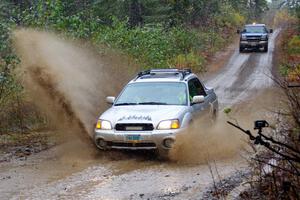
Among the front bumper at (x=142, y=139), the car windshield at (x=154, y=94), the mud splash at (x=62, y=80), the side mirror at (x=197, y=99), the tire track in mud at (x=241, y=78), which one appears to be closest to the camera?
the front bumper at (x=142, y=139)

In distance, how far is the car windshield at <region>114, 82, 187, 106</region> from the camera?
11.1 meters

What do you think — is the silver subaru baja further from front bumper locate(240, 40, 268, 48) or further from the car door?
front bumper locate(240, 40, 268, 48)

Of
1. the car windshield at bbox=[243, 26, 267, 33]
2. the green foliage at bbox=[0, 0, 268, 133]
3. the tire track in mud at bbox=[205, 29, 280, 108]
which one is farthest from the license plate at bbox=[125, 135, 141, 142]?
the car windshield at bbox=[243, 26, 267, 33]

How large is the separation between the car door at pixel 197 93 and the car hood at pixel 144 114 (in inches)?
20.5

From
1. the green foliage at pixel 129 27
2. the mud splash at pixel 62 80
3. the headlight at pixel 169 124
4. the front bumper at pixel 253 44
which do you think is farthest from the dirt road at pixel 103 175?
the front bumper at pixel 253 44

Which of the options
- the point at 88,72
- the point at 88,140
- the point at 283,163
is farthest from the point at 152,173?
the point at 88,72

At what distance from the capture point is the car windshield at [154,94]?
11.1m

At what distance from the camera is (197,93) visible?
12078 mm

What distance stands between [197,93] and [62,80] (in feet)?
12.8

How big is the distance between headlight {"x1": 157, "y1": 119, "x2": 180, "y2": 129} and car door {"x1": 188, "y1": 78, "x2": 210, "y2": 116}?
975mm

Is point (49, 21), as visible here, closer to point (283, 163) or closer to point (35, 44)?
point (35, 44)

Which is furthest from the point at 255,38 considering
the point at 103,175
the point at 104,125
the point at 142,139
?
the point at 103,175

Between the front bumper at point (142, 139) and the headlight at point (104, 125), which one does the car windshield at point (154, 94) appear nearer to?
the headlight at point (104, 125)

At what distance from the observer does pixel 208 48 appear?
129 ft
